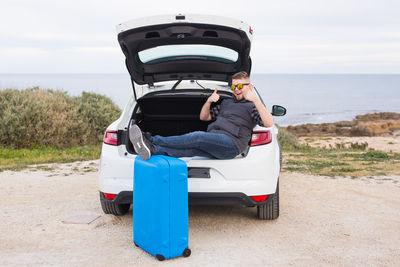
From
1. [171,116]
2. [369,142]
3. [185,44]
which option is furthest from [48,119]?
[369,142]

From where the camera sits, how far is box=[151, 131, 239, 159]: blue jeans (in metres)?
4.33

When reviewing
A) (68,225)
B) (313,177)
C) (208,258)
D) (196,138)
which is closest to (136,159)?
(196,138)

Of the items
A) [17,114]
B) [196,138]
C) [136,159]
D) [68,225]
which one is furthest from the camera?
[17,114]

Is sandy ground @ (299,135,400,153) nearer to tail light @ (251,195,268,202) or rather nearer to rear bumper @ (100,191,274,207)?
tail light @ (251,195,268,202)

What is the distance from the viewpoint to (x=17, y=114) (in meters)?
12.6

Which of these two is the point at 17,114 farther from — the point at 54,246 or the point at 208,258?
the point at 208,258

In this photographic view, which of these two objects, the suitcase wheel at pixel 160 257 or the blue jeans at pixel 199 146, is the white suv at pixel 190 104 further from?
the suitcase wheel at pixel 160 257

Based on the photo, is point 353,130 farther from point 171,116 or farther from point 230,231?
point 230,231

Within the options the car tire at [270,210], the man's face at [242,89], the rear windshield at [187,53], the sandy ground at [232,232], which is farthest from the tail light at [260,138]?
the rear windshield at [187,53]

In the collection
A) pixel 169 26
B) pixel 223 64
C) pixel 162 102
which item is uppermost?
pixel 169 26

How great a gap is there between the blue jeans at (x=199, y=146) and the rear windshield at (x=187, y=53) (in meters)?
1.13

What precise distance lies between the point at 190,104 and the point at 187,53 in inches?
34.3

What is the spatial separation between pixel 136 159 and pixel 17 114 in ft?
31.5

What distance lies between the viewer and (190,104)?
5855 millimetres
